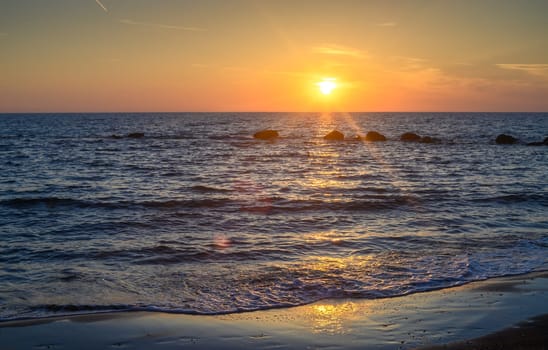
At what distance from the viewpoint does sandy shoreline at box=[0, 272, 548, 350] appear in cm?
720

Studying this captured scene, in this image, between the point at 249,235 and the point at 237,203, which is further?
the point at 237,203

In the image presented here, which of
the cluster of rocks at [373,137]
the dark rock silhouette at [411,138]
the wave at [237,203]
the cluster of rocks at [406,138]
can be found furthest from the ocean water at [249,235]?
the dark rock silhouette at [411,138]

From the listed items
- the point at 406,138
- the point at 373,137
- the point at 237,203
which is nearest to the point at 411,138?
the point at 406,138

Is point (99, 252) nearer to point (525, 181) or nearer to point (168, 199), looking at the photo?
point (168, 199)

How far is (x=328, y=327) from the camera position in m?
7.96

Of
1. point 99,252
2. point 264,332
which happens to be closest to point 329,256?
point 264,332

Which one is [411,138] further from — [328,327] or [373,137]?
[328,327]

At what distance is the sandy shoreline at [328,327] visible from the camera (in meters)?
7.20

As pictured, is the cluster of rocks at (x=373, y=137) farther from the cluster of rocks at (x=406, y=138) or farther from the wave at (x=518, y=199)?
the wave at (x=518, y=199)

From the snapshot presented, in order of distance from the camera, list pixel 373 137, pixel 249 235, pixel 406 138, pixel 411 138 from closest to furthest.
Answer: pixel 249 235, pixel 373 137, pixel 411 138, pixel 406 138

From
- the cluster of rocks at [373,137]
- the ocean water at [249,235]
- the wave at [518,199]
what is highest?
the cluster of rocks at [373,137]

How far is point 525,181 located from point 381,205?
39.8 ft

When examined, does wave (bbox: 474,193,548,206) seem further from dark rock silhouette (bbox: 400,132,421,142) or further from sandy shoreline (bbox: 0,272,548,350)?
dark rock silhouette (bbox: 400,132,421,142)

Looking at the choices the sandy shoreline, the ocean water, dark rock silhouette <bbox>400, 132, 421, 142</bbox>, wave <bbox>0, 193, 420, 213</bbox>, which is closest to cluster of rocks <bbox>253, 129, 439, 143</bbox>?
dark rock silhouette <bbox>400, 132, 421, 142</bbox>
